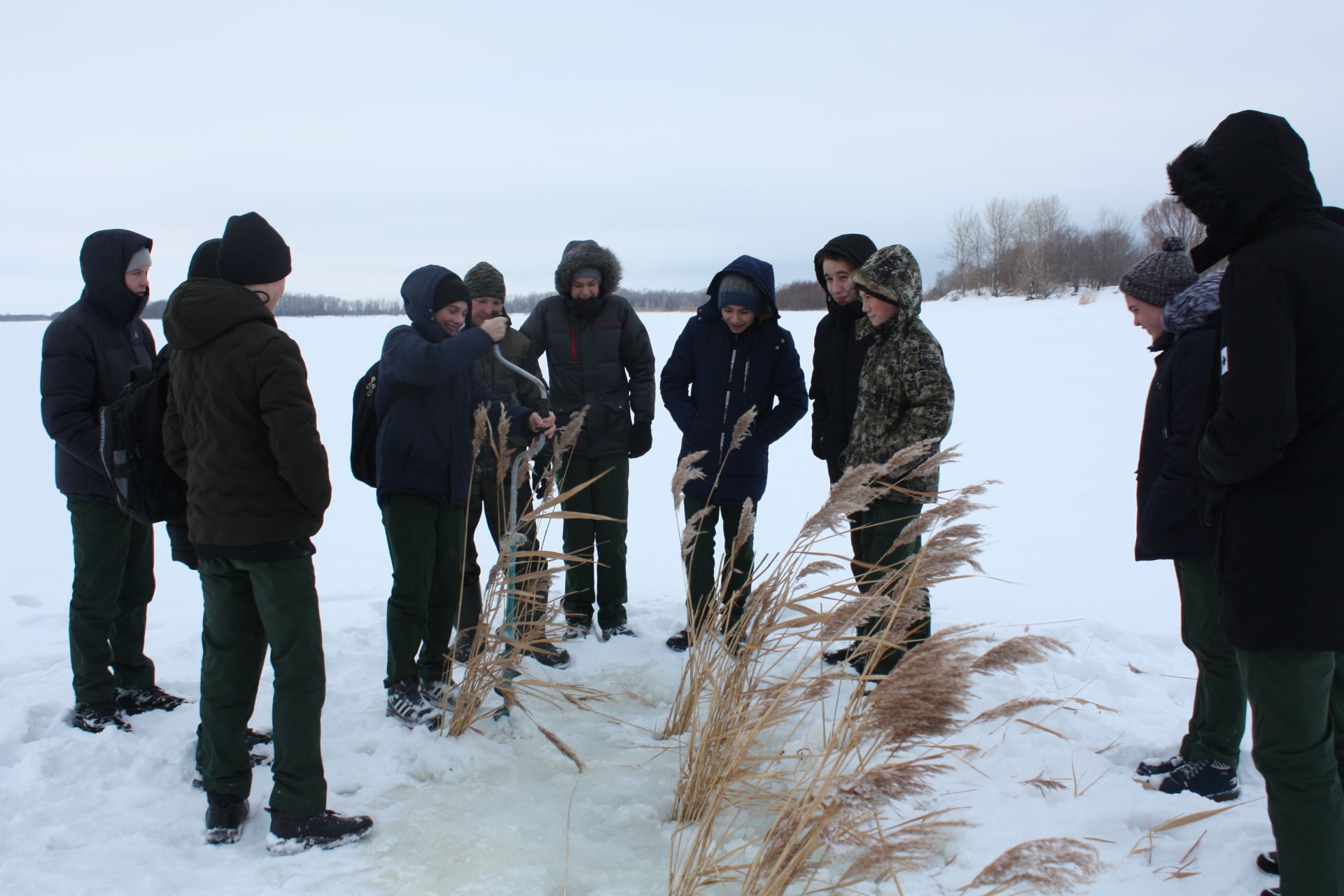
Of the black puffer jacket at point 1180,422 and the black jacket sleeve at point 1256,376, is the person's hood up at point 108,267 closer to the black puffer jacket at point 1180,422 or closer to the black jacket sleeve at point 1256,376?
the black jacket sleeve at point 1256,376

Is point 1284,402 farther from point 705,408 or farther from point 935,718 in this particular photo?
point 705,408

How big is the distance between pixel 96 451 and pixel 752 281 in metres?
2.90

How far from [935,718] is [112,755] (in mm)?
2827

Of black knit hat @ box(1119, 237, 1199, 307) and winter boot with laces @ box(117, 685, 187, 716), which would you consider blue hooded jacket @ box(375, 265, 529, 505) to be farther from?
black knit hat @ box(1119, 237, 1199, 307)

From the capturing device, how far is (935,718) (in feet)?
5.92

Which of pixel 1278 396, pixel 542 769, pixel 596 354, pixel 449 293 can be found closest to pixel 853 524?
pixel 596 354

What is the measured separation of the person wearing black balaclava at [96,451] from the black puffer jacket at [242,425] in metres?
0.90

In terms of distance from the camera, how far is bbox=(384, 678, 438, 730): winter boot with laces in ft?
11.1

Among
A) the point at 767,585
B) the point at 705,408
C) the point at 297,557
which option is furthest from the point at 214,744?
the point at 705,408

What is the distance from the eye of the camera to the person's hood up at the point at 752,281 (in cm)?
432

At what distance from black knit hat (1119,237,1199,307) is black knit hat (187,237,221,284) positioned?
3209 mm

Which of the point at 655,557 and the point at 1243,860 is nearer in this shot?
the point at 1243,860

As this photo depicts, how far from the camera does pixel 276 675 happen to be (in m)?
2.69

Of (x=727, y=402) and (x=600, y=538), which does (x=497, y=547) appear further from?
(x=727, y=402)
